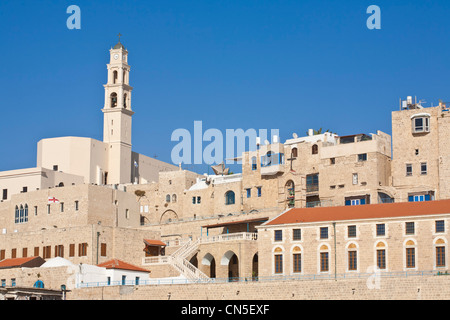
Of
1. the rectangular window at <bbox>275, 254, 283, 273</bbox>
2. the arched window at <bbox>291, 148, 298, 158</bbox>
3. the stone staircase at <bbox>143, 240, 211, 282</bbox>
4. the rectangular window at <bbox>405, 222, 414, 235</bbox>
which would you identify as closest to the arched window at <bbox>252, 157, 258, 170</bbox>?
the arched window at <bbox>291, 148, 298, 158</bbox>

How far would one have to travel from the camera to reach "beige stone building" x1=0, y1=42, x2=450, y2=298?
72.3 m

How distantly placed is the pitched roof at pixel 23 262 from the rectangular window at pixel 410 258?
3273 cm

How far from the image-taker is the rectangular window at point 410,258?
2697 inches

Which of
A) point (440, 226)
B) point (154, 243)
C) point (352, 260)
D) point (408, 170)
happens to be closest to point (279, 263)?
point (352, 260)

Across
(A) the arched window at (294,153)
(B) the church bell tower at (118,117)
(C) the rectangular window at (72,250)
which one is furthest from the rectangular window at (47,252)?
(A) the arched window at (294,153)

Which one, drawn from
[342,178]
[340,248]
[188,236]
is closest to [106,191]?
[188,236]

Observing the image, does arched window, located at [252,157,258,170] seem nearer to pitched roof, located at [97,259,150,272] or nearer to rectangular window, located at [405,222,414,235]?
pitched roof, located at [97,259,150,272]

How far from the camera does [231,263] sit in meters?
83.3

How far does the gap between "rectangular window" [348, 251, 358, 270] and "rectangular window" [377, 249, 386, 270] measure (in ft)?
5.79

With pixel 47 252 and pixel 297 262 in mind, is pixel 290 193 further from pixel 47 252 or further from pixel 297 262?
pixel 47 252

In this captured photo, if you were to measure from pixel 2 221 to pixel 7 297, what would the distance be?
30.0m

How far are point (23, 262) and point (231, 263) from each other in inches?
720

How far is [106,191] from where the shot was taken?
3708 inches
